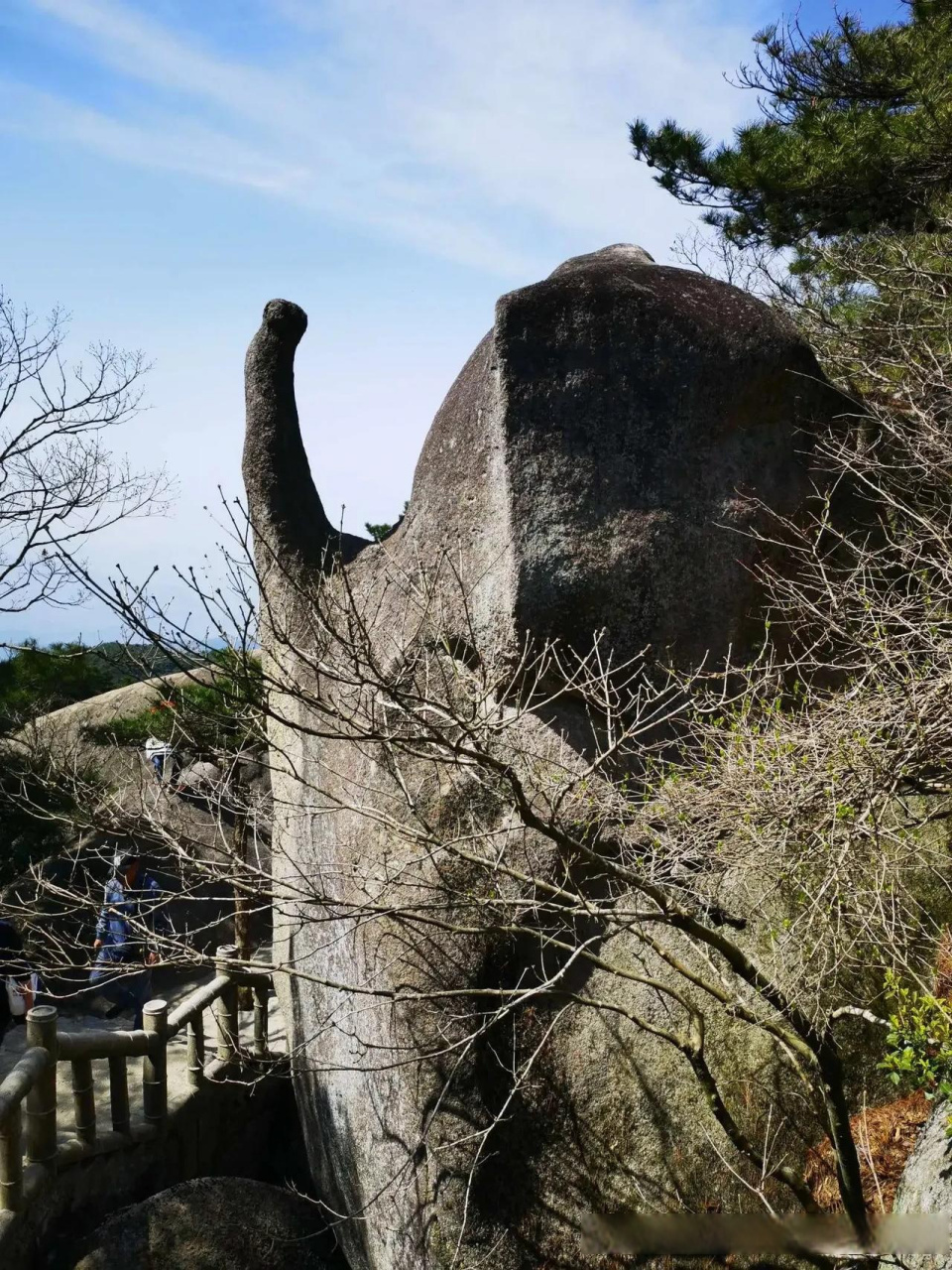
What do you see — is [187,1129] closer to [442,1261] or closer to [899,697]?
[442,1261]

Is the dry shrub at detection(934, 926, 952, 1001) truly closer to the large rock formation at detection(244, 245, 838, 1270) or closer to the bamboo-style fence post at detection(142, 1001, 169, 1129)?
the large rock formation at detection(244, 245, 838, 1270)

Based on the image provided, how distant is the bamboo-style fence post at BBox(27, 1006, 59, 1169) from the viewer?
20.6 ft

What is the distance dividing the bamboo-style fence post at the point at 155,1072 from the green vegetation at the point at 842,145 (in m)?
7.35

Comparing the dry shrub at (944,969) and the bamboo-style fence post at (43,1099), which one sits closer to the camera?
the dry shrub at (944,969)

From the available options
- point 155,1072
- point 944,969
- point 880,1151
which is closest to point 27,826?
point 155,1072

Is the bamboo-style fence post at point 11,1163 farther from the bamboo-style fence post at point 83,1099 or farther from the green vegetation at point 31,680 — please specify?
the green vegetation at point 31,680

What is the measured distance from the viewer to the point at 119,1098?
7.14 meters

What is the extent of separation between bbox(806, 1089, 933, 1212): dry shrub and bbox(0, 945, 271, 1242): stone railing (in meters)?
3.21

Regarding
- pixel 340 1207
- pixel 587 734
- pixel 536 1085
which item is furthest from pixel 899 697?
pixel 340 1207

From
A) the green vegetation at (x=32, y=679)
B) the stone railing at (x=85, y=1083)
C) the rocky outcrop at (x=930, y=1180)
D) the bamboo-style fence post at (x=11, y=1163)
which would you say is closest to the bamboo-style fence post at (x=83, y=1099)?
the stone railing at (x=85, y=1083)

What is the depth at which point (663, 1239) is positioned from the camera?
2117 millimetres

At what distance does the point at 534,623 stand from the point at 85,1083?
387cm

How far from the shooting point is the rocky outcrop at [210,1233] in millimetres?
6129

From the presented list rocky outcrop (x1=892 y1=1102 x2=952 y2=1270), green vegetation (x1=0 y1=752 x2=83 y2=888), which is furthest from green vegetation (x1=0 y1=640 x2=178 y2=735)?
rocky outcrop (x1=892 y1=1102 x2=952 y2=1270)
